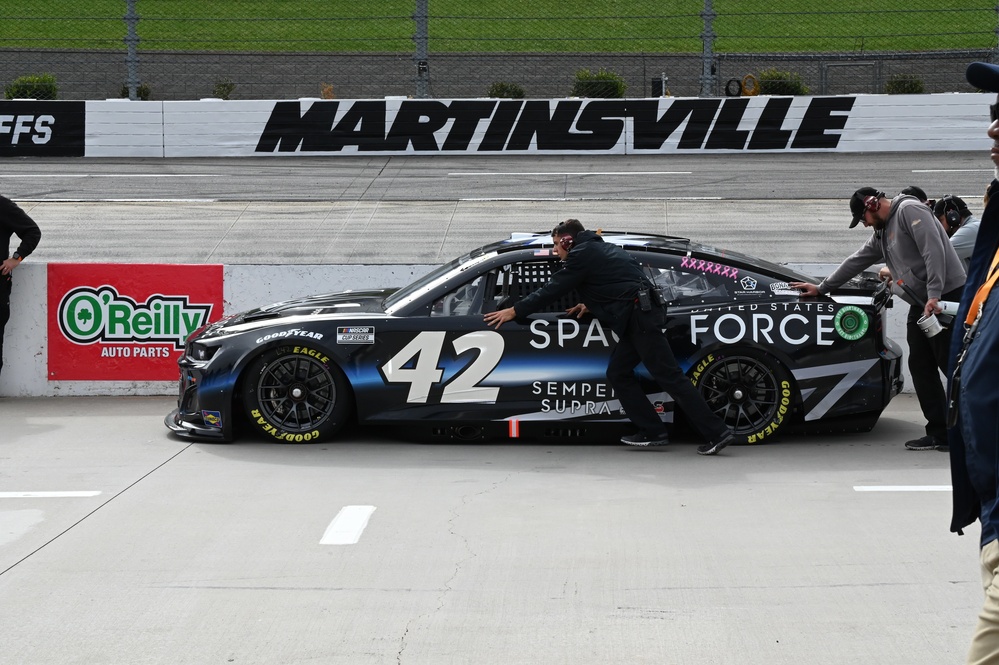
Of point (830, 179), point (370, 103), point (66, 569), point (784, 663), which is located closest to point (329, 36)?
point (370, 103)

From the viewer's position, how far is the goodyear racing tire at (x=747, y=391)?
7781 mm

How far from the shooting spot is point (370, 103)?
20484 millimetres

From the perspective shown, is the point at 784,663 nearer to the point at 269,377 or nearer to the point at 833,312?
the point at 833,312

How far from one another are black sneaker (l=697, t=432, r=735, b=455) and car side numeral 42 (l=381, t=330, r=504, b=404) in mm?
1390

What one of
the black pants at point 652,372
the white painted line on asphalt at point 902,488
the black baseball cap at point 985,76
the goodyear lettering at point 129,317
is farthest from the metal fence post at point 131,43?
the black baseball cap at point 985,76

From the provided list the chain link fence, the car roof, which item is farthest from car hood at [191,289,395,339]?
the chain link fence

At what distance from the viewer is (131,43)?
19531 mm

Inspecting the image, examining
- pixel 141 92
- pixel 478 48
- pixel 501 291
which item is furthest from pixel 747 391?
pixel 141 92

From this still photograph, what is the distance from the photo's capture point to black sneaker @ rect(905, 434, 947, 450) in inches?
305

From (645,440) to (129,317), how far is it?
4.67 m

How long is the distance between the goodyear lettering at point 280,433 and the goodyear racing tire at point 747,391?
2.61 metres

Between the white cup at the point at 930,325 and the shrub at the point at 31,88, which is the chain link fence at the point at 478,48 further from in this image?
the white cup at the point at 930,325

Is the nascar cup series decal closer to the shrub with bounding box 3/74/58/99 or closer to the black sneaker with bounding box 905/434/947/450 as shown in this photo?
the black sneaker with bounding box 905/434/947/450

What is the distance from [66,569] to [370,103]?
52.4 feet
